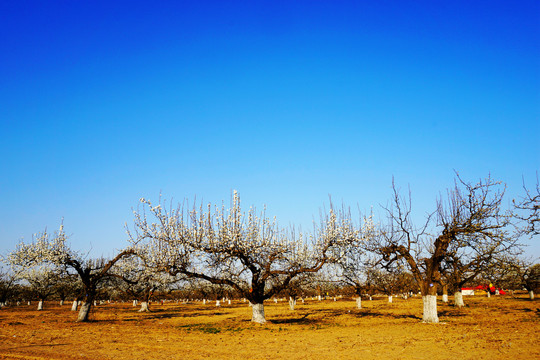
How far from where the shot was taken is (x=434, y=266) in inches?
1019

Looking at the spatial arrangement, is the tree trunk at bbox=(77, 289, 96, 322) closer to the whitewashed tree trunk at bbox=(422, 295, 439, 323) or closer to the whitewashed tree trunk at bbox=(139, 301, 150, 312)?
the whitewashed tree trunk at bbox=(139, 301, 150, 312)

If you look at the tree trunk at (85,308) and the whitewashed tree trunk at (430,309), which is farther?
the tree trunk at (85,308)

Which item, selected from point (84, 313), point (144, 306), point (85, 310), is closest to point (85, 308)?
point (85, 310)

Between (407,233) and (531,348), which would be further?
(407,233)

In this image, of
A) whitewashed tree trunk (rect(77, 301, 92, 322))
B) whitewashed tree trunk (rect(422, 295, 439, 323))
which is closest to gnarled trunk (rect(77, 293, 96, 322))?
whitewashed tree trunk (rect(77, 301, 92, 322))

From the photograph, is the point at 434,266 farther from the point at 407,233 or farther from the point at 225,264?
the point at 225,264

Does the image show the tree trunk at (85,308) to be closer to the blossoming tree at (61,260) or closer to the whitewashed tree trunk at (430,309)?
the blossoming tree at (61,260)

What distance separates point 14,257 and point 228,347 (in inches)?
1103

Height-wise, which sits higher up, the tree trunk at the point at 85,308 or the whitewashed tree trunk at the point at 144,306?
the tree trunk at the point at 85,308

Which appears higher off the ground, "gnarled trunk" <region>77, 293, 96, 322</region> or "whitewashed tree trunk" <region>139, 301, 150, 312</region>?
"gnarled trunk" <region>77, 293, 96, 322</region>

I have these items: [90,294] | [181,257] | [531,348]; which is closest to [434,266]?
[531,348]

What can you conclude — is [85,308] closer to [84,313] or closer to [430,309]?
[84,313]

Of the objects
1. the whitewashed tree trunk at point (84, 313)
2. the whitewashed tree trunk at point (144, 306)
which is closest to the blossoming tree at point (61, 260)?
the whitewashed tree trunk at point (84, 313)

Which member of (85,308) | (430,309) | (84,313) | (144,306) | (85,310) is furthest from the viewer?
(144,306)
